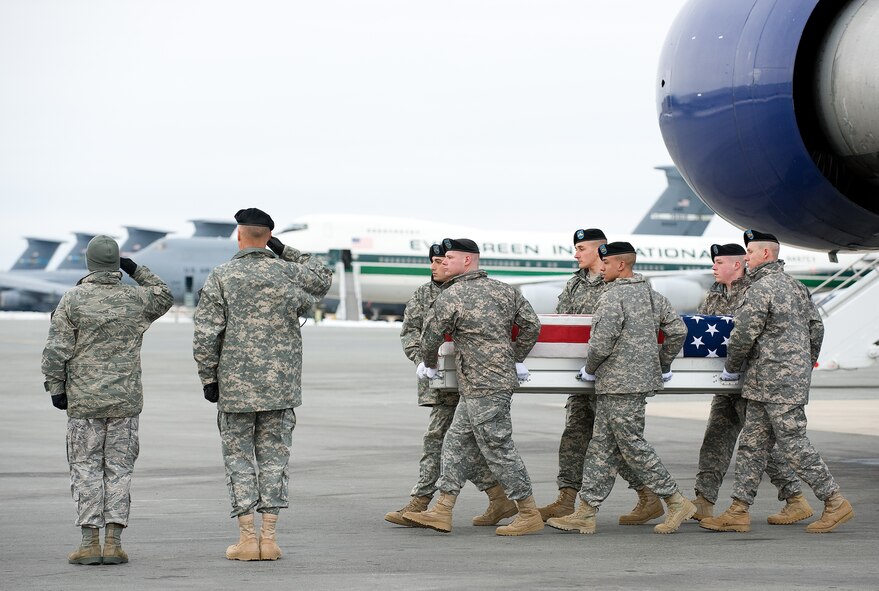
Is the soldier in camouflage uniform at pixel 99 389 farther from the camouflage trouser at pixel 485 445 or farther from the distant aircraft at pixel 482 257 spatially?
the distant aircraft at pixel 482 257

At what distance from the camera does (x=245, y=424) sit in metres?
6.53

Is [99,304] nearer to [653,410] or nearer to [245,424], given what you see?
[245,424]

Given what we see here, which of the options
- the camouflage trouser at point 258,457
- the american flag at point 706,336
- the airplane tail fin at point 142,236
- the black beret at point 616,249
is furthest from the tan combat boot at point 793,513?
the airplane tail fin at point 142,236

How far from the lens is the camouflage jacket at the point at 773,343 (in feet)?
24.2

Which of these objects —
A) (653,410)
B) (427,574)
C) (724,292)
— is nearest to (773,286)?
(724,292)

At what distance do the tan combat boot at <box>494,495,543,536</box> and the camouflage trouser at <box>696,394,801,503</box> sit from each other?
3.79ft

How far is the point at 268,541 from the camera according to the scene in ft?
21.0

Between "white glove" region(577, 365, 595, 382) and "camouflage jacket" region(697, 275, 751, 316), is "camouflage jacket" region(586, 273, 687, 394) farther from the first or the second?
"camouflage jacket" region(697, 275, 751, 316)

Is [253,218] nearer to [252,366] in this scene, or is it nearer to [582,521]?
[252,366]

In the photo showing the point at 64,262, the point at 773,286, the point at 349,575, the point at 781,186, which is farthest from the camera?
the point at 64,262

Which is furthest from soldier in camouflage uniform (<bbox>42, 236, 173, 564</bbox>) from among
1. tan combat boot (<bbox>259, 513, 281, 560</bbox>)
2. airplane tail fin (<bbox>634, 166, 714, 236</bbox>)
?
airplane tail fin (<bbox>634, 166, 714, 236</bbox>)

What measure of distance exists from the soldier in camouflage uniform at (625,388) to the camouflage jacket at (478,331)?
0.42 meters

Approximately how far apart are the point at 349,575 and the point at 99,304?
6.20ft

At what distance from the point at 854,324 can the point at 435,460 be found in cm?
835
